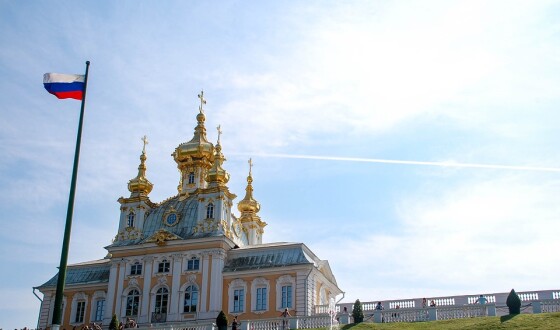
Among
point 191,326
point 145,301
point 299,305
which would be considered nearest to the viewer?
point 191,326

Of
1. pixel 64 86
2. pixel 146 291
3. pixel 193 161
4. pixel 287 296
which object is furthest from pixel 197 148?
pixel 64 86

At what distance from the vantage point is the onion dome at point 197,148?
56875 mm

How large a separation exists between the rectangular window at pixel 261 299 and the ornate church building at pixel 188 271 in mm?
66

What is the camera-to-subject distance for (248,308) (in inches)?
1825

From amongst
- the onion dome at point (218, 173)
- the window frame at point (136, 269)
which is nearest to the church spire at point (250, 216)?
the onion dome at point (218, 173)

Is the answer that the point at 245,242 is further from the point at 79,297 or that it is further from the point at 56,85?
the point at 56,85

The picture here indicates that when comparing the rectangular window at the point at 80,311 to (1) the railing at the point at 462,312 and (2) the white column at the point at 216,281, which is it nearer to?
(2) the white column at the point at 216,281

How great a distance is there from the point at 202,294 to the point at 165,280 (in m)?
3.23

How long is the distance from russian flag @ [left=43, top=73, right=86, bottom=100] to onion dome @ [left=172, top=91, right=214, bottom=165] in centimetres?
3397

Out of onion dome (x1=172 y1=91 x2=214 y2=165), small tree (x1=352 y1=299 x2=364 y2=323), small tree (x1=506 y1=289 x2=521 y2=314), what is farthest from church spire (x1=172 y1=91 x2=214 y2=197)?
small tree (x1=506 y1=289 x2=521 y2=314)

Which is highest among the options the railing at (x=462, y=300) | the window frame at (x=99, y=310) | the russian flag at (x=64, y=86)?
the russian flag at (x=64, y=86)

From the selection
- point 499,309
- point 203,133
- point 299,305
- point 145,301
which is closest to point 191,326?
point 299,305

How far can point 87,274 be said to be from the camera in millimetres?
52844

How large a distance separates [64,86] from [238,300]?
27.2 meters
